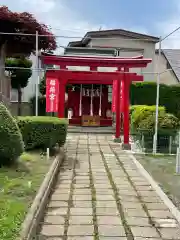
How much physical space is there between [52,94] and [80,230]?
9.13 m

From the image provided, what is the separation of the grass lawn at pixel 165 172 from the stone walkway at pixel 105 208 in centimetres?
33

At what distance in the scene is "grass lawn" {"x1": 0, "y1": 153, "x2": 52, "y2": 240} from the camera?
12.3 ft

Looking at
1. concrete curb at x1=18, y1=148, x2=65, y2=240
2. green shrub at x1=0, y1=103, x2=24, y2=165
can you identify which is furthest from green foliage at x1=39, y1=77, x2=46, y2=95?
concrete curb at x1=18, y1=148, x2=65, y2=240

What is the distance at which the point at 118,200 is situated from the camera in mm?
5789

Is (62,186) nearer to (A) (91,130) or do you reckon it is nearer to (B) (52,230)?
(B) (52,230)

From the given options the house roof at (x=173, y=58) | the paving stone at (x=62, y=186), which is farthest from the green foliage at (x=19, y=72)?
the paving stone at (x=62, y=186)

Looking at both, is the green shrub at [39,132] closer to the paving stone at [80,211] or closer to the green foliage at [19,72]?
the paving stone at [80,211]

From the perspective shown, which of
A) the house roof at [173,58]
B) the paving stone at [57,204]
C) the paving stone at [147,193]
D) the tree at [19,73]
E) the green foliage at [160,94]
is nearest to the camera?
the paving stone at [57,204]

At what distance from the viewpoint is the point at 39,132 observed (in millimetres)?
9680

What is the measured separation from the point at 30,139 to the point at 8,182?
152 inches

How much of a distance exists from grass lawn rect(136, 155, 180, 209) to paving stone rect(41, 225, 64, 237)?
A: 209 centimetres

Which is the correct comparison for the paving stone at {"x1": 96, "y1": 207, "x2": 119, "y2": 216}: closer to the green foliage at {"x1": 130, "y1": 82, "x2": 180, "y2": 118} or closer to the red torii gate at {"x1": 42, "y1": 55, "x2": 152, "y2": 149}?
the red torii gate at {"x1": 42, "y1": 55, "x2": 152, "y2": 149}

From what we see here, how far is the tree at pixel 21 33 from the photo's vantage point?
44.1 feet

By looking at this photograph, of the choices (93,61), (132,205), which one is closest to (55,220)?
(132,205)
